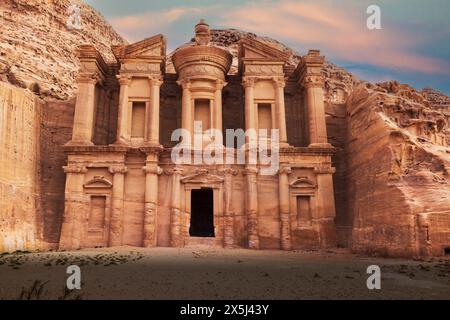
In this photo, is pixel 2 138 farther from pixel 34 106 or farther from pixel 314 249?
pixel 314 249

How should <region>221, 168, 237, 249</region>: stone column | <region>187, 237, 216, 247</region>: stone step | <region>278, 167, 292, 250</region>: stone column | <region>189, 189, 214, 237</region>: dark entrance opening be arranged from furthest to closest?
1. <region>189, 189, 214, 237</region>: dark entrance opening
2. <region>278, 167, 292, 250</region>: stone column
3. <region>221, 168, 237, 249</region>: stone column
4. <region>187, 237, 216, 247</region>: stone step

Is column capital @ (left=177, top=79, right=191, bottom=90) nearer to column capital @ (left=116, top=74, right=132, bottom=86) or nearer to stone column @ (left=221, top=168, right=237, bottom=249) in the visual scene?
column capital @ (left=116, top=74, right=132, bottom=86)

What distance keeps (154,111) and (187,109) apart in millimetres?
2029

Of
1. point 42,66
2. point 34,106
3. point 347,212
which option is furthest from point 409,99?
point 42,66

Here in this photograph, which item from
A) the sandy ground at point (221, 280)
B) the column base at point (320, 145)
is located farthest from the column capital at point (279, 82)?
the sandy ground at point (221, 280)

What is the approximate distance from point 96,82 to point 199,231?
44.1ft

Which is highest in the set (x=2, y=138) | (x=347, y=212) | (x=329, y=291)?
(x=2, y=138)

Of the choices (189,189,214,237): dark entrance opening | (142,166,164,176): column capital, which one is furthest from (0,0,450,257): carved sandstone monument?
(189,189,214,237): dark entrance opening

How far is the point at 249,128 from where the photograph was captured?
24.0m

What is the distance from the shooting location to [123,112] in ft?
80.8

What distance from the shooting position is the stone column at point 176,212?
2186cm

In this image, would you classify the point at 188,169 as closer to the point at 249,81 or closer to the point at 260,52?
the point at 249,81

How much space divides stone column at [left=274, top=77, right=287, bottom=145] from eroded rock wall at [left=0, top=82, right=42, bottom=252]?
1451 cm

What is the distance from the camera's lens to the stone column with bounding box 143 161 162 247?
71.6 feet
